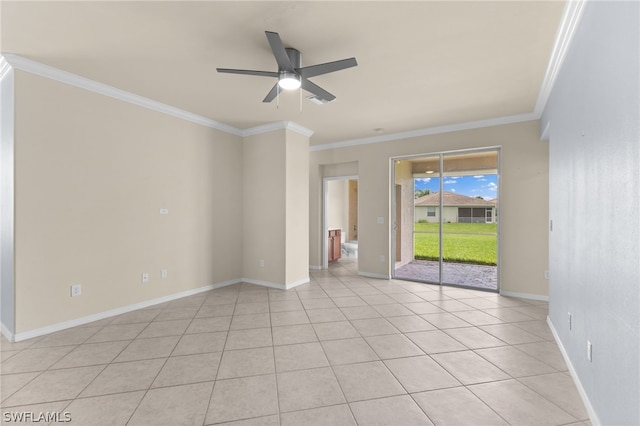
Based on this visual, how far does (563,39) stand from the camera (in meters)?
2.41

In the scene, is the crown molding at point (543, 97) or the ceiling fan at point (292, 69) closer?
the crown molding at point (543, 97)

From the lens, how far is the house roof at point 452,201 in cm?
511

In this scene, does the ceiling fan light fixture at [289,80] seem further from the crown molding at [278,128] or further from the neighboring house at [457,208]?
the neighboring house at [457,208]

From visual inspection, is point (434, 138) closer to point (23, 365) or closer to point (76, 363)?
point (76, 363)

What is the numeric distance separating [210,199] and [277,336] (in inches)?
112

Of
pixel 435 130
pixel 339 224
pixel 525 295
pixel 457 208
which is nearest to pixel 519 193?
pixel 457 208

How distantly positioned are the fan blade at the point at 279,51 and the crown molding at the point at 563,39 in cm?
212

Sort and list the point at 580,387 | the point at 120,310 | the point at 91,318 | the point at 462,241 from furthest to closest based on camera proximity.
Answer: the point at 462,241 → the point at 120,310 → the point at 91,318 → the point at 580,387

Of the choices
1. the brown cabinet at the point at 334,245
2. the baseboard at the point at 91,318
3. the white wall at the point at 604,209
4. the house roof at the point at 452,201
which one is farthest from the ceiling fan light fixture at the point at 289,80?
the brown cabinet at the point at 334,245

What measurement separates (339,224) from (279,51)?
23.3ft

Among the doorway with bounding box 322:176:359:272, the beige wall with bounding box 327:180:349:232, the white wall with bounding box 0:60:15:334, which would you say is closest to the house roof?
the doorway with bounding box 322:176:359:272

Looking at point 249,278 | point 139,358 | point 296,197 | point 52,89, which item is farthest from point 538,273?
point 52,89

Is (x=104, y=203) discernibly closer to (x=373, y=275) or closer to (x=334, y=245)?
(x=373, y=275)

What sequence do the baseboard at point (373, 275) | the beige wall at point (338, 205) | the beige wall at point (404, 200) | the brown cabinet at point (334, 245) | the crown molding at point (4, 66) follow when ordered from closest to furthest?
the crown molding at point (4, 66)
the baseboard at point (373, 275)
the beige wall at point (404, 200)
the brown cabinet at point (334, 245)
the beige wall at point (338, 205)
